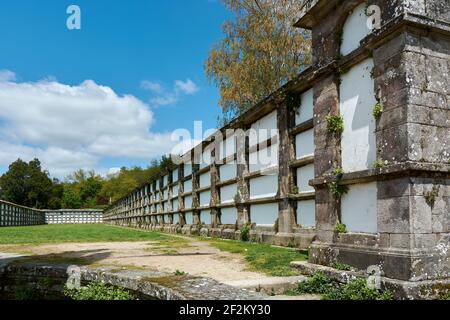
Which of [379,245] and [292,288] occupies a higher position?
[379,245]

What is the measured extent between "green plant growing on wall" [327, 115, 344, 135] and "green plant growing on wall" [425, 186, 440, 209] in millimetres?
1516

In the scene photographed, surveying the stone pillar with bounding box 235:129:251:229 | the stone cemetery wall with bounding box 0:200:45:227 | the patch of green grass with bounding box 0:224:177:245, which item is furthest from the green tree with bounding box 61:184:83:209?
the stone pillar with bounding box 235:129:251:229

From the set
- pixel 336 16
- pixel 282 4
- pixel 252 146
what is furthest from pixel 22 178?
pixel 336 16

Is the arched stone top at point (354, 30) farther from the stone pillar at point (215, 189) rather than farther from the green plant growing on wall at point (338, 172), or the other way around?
the stone pillar at point (215, 189)

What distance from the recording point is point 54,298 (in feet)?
16.6

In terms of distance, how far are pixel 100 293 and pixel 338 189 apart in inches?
124

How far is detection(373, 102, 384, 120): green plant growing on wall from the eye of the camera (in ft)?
15.1

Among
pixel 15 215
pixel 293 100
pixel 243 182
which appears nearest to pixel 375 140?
pixel 293 100

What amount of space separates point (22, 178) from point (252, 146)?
6015cm

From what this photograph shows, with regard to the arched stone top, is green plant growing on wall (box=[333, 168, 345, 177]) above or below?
below

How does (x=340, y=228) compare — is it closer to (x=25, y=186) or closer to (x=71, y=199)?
(x=25, y=186)

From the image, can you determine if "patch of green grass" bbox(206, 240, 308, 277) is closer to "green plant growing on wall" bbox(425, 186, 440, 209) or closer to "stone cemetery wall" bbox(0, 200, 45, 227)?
"green plant growing on wall" bbox(425, 186, 440, 209)

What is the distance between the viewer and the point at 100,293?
4422 mm
